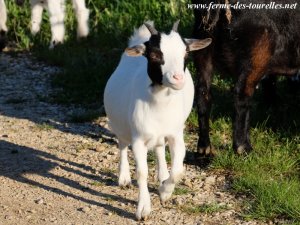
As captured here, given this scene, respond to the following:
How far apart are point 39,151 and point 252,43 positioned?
2095 millimetres

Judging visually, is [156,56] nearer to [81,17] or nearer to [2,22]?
[81,17]

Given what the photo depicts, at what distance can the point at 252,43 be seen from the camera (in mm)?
5996

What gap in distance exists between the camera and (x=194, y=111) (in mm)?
7426

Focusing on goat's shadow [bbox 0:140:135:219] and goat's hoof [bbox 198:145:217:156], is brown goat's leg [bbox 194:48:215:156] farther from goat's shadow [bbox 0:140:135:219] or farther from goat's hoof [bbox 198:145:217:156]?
goat's shadow [bbox 0:140:135:219]

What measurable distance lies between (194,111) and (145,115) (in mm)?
2345

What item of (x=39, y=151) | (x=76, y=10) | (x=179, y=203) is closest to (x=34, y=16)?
(x=76, y=10)

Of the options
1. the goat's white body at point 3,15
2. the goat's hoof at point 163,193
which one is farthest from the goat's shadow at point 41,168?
the goat's white body at point 3,15

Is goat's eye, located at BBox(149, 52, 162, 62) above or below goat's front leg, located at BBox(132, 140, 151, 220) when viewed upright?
above

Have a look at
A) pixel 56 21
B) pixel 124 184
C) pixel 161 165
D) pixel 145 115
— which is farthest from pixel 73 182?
pixel 56 21

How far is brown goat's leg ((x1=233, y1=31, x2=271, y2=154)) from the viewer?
19.8 ft

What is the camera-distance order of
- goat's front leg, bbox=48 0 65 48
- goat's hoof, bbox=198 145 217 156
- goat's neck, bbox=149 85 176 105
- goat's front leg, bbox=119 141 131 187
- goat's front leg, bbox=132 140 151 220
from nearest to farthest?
goat's neck, bbox=149 85 176 105
goat's front leg, bbox=132 140 151 220
goat's front leg, bbox=119 141 131 187
goat's hoof, bbox=198 145 217 156
goat's front leg, bbox=48 0 65 48

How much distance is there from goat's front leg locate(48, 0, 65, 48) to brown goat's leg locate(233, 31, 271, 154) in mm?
4461

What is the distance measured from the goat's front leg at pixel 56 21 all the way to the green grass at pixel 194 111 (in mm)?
135

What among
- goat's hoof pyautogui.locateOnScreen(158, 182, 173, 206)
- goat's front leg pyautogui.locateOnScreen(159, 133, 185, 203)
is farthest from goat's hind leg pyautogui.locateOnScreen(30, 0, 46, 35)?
goat's front leg pyautogui.locateOnScreen(159, 133, 185, 203)
